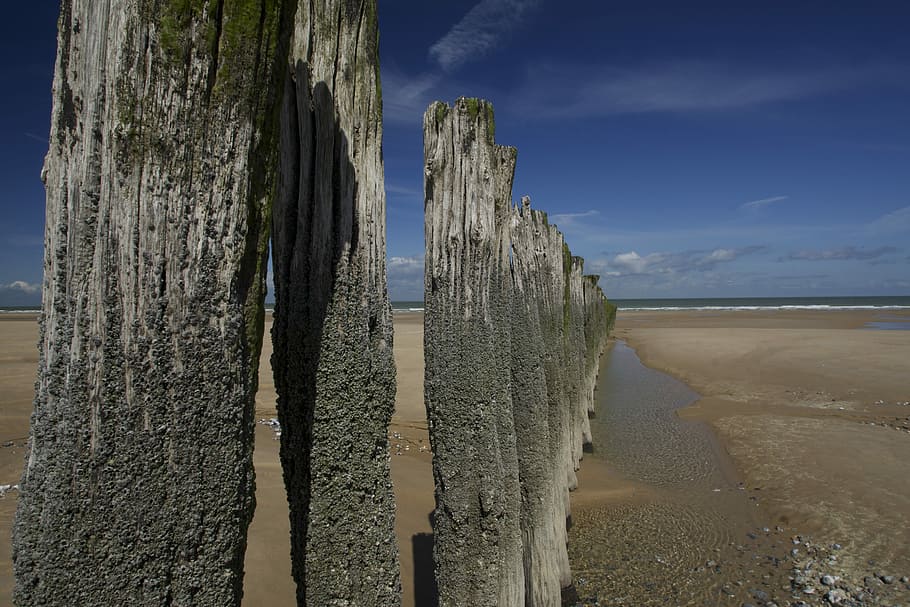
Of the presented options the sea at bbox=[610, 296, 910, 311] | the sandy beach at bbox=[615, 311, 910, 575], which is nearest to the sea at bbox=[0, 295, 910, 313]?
the sea at bbox=[610, 296, 910, 311]

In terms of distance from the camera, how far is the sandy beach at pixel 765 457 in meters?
5.66

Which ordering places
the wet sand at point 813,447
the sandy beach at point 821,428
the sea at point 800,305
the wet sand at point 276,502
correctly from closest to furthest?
1. the wet sand at point 276,502
2. the wet sand at point 813,447
3. the sandy beach at point 821,428
4. the sea at point 800,305

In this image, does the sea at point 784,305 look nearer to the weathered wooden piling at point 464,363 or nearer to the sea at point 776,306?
the sea at point 776,306

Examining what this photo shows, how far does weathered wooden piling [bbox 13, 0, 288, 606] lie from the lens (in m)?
1.32

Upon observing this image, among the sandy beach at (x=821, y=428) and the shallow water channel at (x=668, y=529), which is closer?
the shallow water channel at (x=668, y=529)

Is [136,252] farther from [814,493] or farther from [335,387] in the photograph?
[814,493]

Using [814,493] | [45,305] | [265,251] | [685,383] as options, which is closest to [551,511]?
[265,251]

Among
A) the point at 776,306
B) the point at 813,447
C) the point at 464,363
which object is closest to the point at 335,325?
the point at 464,363

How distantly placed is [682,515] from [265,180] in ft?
23.9

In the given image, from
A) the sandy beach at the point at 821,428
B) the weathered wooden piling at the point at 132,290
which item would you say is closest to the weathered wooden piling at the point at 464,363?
the weathered wooden piling at the point at 132,290

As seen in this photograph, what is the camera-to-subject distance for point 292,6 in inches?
59.1

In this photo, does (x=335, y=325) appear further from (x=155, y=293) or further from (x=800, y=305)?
(x=800, y=305)

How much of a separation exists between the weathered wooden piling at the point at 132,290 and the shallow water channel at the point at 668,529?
4.96 meters

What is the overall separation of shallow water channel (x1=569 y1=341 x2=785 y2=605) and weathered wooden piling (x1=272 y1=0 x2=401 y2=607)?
396cm
